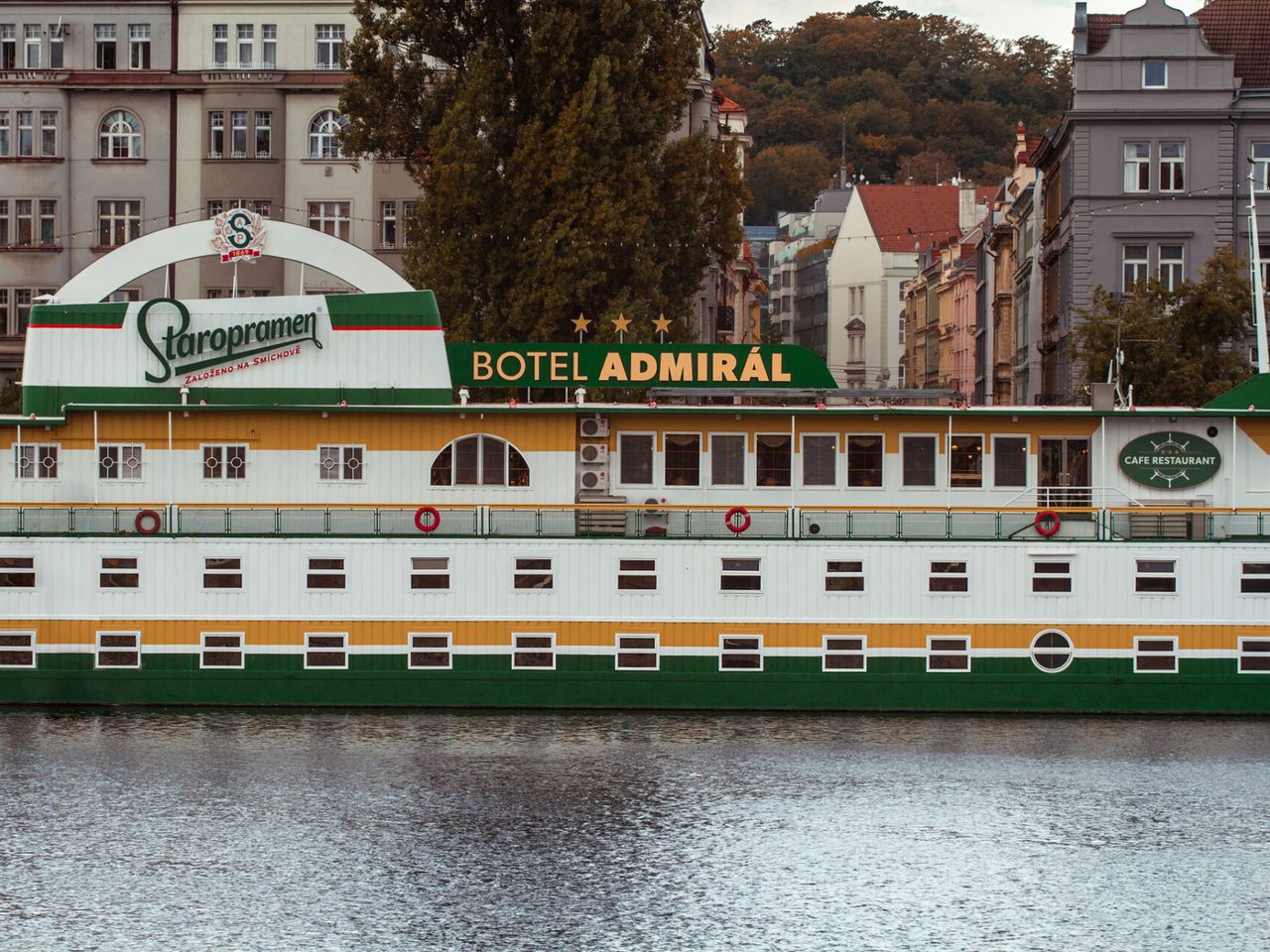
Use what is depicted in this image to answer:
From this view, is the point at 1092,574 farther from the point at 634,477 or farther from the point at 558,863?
the point at 558,863

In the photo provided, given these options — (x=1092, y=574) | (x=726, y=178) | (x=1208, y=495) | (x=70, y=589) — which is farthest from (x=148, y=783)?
(x=726, y=178)

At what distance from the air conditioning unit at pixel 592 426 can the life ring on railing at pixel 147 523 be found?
8.19 m

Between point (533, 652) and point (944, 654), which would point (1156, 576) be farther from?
point (533, 652)

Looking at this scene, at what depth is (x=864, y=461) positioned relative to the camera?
1560 inches

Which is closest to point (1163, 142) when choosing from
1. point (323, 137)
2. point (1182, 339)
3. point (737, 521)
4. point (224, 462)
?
point (1182, 339)

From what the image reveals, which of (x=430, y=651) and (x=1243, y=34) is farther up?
(x=1243, y=34)

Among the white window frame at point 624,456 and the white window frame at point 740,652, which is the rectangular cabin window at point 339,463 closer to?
the white window frame at point 624,456

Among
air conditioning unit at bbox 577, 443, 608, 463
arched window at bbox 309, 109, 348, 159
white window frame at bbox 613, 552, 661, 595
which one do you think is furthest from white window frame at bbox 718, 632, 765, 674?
arched window at bbox 309, 109, 348, 159

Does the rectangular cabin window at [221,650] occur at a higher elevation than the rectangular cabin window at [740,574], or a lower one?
lower

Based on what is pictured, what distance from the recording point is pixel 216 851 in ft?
93.8

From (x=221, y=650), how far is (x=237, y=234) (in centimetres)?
789

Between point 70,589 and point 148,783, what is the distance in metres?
6.95

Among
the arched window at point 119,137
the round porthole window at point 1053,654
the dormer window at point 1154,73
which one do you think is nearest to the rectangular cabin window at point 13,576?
the round porthole window at point 1053,654

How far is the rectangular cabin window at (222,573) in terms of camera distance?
125 ft
